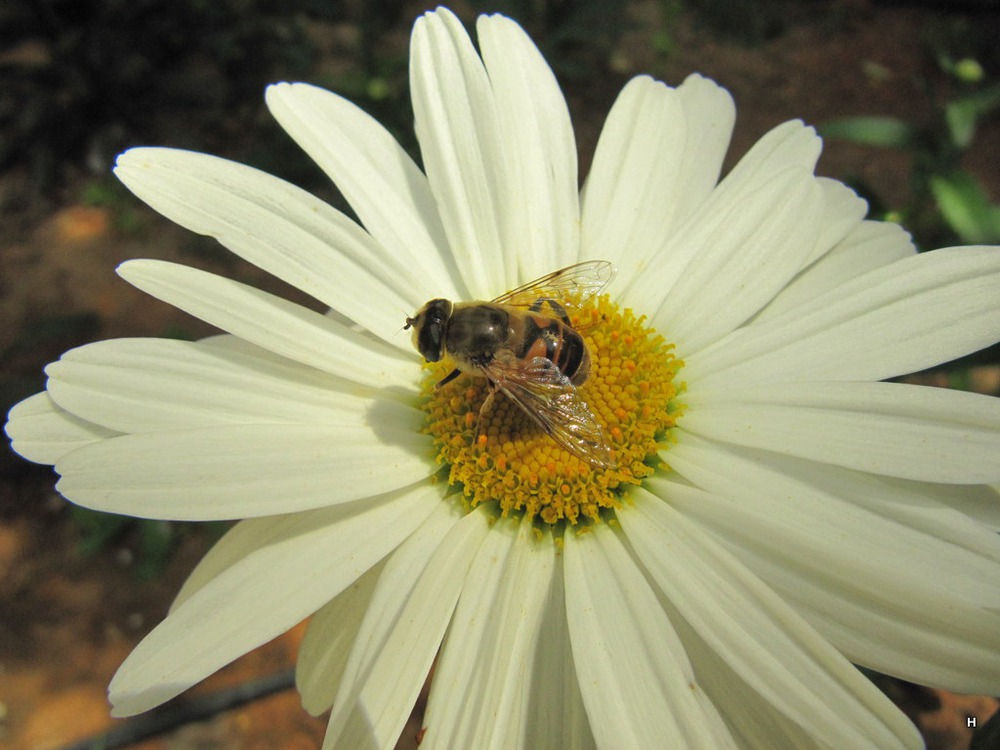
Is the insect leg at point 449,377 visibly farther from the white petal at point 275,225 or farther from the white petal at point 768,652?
the white petal at point 768,652

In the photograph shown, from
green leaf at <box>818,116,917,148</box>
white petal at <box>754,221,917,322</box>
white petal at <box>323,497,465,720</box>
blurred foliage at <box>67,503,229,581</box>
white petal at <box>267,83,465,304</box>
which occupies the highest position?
green leaf at <box>818,116,917,148</box>

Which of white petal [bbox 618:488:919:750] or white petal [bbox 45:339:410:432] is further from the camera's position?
white petal [bbox 45:339:410:432]

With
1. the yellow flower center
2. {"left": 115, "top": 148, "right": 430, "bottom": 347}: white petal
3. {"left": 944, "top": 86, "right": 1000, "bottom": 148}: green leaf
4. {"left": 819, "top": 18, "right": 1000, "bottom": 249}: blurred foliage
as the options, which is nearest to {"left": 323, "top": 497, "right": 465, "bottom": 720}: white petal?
the yellow flower center

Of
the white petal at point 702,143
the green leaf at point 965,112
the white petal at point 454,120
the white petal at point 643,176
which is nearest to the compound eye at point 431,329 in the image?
the white petal at point 454,120

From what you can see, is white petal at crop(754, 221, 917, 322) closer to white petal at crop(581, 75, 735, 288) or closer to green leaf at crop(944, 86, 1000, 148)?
white petal at crop(581, 75, 735, 288)

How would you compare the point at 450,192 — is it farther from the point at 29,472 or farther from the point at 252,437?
the point at 29,472

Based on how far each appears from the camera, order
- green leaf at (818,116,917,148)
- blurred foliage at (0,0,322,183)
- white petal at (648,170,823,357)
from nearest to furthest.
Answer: white petal at (648,170,823,357), green leaf at (818,116,917,148), blurred foliage at (0,0,322,183)

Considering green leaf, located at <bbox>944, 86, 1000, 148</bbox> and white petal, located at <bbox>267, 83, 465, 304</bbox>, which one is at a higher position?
green leaf, located at <bbox>944, 86, 1000, 148</bbox>

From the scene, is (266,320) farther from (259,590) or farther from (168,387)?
(259,590)
